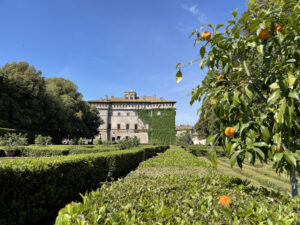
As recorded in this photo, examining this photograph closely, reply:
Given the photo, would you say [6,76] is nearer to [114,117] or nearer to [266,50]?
[114,117]

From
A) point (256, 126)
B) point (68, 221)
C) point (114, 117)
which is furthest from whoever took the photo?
point (114, 117)

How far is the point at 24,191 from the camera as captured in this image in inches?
179

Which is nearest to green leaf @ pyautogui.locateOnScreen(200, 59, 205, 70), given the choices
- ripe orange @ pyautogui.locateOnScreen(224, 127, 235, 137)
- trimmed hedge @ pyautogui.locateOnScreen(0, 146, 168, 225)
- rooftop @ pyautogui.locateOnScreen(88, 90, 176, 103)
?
ripe orange @ pyautogui.locateOnScreen(224, 127, 235, 137)

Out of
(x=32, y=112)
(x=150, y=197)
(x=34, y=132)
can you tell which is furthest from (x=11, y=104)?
(x=150, y=197)

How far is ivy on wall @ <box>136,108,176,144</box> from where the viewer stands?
45844mm

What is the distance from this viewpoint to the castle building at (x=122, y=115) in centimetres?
4897

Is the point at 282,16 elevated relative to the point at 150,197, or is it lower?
elevated

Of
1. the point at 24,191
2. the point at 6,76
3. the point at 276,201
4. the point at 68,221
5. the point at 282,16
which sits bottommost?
the point at 24,191

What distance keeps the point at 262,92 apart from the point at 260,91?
0.05m

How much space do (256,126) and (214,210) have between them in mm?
843

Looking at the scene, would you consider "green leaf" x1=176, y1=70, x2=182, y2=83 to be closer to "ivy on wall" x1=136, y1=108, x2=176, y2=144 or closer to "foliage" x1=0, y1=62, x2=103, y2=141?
"foliage" x1=0, y1=62, x2=103, y2=141

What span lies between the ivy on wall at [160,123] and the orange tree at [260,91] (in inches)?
1733

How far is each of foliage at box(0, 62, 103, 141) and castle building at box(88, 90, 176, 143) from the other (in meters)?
11.0

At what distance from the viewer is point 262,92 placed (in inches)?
86.5
